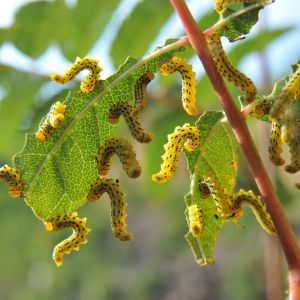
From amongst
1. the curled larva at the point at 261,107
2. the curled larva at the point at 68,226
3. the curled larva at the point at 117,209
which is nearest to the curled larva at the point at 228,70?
the curled larva at the point at 261,107

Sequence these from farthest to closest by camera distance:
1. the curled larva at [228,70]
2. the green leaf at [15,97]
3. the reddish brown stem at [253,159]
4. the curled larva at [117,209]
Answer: the green leaf at [15,97]
the curled larva at [117,209]
the curled larva at [228,70]
the reddish brown stem at [253,159]

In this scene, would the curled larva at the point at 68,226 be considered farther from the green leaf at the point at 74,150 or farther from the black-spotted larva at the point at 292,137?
the black-spotted larva at the point at 292,137

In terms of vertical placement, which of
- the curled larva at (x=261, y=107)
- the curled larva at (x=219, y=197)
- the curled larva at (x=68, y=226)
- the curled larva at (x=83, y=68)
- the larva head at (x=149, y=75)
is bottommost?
the curled larva at (x=219, y=197)

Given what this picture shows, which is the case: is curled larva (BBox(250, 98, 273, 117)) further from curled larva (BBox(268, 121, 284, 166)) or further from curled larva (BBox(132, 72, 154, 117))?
curled larva (BBox(132, 72, 154, 117))

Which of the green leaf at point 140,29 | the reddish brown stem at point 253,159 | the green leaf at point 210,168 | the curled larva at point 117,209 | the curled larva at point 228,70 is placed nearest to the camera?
the reddish brown stem at point 253,159

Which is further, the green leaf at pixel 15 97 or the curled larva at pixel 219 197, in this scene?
the green leaf at pixel 15 97
